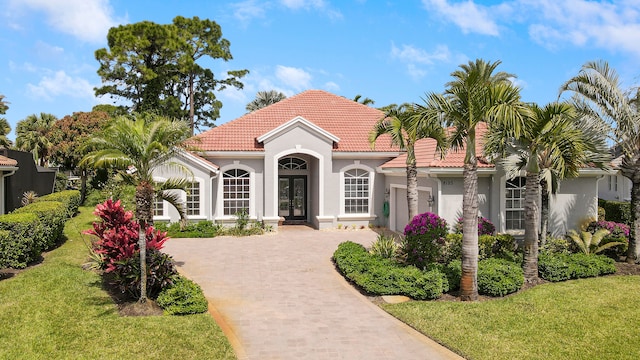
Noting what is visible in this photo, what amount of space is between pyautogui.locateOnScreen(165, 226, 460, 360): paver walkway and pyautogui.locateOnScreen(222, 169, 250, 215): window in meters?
4.31

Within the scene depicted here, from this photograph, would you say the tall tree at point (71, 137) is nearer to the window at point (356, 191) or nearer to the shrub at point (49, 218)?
the shrub at point (49, 218)

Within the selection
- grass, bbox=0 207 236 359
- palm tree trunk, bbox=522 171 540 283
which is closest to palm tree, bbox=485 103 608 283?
palm tree trunk, bbox=522 171 540 283

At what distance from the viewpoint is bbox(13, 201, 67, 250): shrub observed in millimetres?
15133

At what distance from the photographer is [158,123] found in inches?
413

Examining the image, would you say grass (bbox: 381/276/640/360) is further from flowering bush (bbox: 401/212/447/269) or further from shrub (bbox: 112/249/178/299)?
shrub (bbox: 112/249/178/299)

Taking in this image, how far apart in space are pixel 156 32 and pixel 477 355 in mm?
35309

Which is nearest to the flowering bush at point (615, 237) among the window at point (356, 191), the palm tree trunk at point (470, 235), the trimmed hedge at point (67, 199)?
the palm tree trunk at point (470, 235)

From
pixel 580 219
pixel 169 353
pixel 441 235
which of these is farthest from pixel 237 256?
pixel 580 219

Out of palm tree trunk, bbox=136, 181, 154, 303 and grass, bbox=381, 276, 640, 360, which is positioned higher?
palm tree trunk, bbox=136, 181, 154, 303

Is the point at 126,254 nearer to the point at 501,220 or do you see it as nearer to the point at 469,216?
the point at 469,216

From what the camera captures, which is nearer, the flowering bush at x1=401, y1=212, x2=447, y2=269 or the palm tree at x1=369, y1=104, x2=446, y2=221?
the flowering bush at x1=401, y1=212, x2=447, y2=269

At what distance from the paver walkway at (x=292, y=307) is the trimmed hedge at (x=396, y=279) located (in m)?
0.38

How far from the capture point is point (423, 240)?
13.1 metres

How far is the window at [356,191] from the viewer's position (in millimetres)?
23469
